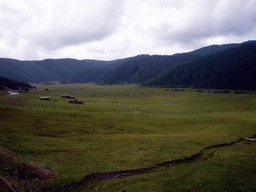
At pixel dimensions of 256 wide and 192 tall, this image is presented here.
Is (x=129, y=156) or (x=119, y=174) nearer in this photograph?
(x=119, y=174)

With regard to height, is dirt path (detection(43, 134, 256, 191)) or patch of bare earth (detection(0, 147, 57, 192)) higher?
patch of bare earth (detection(0, 147, 57, 192))

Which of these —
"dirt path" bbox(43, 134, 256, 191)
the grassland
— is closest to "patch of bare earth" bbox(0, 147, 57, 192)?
the grassland

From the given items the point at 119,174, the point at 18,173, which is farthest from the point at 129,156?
the point at 18,173

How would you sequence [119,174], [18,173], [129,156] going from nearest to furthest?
[18,173] → [119,174] → [129,156]

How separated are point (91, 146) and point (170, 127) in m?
28.4

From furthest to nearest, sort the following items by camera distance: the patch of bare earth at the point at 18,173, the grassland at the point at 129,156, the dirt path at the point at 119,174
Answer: the grassland at the point at 129,156 < the dirt path at the point at 119,174 < the patch of bare earth at the point at 18,173

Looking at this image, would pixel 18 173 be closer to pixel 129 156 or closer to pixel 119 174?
pixel 119 174

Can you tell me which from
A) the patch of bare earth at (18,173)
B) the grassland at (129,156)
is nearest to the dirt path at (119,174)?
the grassland at (129,156)

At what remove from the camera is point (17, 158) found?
21.5 metres

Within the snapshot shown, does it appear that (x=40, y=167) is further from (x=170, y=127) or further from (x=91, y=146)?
(x=170, y=127)

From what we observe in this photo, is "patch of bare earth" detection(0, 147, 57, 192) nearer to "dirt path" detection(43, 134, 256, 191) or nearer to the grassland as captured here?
the grassland

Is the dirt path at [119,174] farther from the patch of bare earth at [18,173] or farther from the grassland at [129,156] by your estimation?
the patch of bare earth at [18,173]

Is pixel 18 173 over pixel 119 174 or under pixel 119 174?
over

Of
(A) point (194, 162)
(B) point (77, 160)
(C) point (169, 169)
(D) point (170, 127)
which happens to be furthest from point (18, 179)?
(D) point (170, 127)
